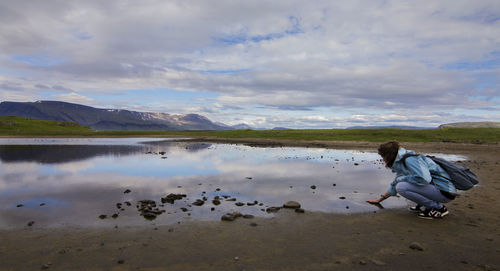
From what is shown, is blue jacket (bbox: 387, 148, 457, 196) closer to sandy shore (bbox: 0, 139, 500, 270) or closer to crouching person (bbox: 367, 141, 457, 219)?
crouching person (bbox: 367, 141, 457, 219)

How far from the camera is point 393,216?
37.8 feet

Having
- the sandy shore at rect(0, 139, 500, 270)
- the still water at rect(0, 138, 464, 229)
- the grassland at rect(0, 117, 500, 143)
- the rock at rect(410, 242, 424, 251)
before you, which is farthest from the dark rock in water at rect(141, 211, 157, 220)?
the grassland at rect(0, 117, 500, 143)

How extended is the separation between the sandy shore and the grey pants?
734 mm

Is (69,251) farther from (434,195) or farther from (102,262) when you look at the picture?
(434,195)

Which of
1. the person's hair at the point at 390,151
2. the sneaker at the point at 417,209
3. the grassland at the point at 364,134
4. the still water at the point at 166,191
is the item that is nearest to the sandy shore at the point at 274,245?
the sneaker at the point at 417,209

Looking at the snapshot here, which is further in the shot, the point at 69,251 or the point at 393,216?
the point at 393,216

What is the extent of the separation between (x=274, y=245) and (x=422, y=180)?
640 centimetres

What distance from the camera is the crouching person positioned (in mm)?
10672

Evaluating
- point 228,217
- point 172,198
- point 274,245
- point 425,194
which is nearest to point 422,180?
point 425,194

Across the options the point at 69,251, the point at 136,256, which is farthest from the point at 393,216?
the point at 69,251

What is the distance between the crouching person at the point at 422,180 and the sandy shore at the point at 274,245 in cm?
71

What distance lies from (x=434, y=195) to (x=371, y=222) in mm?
2609

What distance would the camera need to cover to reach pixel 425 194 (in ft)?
36.2

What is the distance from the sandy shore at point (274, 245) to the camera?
717 cm
